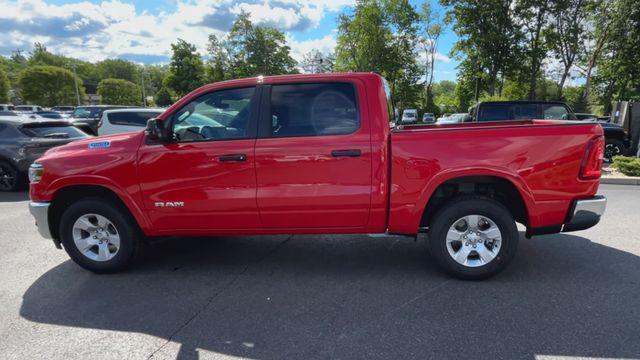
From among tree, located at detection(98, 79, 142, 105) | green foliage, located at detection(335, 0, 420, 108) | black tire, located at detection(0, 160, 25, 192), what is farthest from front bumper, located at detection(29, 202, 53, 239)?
tree, located at detection(98, 79, 142, 105)

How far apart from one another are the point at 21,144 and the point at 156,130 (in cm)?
701

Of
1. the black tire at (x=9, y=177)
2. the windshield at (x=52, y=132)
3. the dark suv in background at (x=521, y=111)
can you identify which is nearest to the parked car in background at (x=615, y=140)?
the dark suv in background at (x=521, y=111)

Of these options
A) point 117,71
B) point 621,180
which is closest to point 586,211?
point 621,180

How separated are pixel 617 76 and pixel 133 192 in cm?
3381

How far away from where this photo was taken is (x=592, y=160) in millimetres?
3631

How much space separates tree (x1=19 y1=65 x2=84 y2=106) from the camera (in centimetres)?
6525

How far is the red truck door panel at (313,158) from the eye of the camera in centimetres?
371

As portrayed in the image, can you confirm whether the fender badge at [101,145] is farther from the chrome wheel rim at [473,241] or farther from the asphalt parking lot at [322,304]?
the chrome wheel rim at [473,241]

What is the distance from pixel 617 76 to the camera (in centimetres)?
2761

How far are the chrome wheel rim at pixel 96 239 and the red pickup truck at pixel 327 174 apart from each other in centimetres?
6

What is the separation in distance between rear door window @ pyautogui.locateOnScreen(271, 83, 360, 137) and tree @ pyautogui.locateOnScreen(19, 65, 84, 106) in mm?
78927

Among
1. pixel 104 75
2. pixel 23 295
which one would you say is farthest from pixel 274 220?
pixel 104 75

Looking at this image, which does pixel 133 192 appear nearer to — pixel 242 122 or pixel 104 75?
pixel 242 122

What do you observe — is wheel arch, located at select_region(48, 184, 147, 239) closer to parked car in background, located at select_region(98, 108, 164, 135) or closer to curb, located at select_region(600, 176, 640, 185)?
parked car in background, located at select_region(98, 108, 164, 135)
